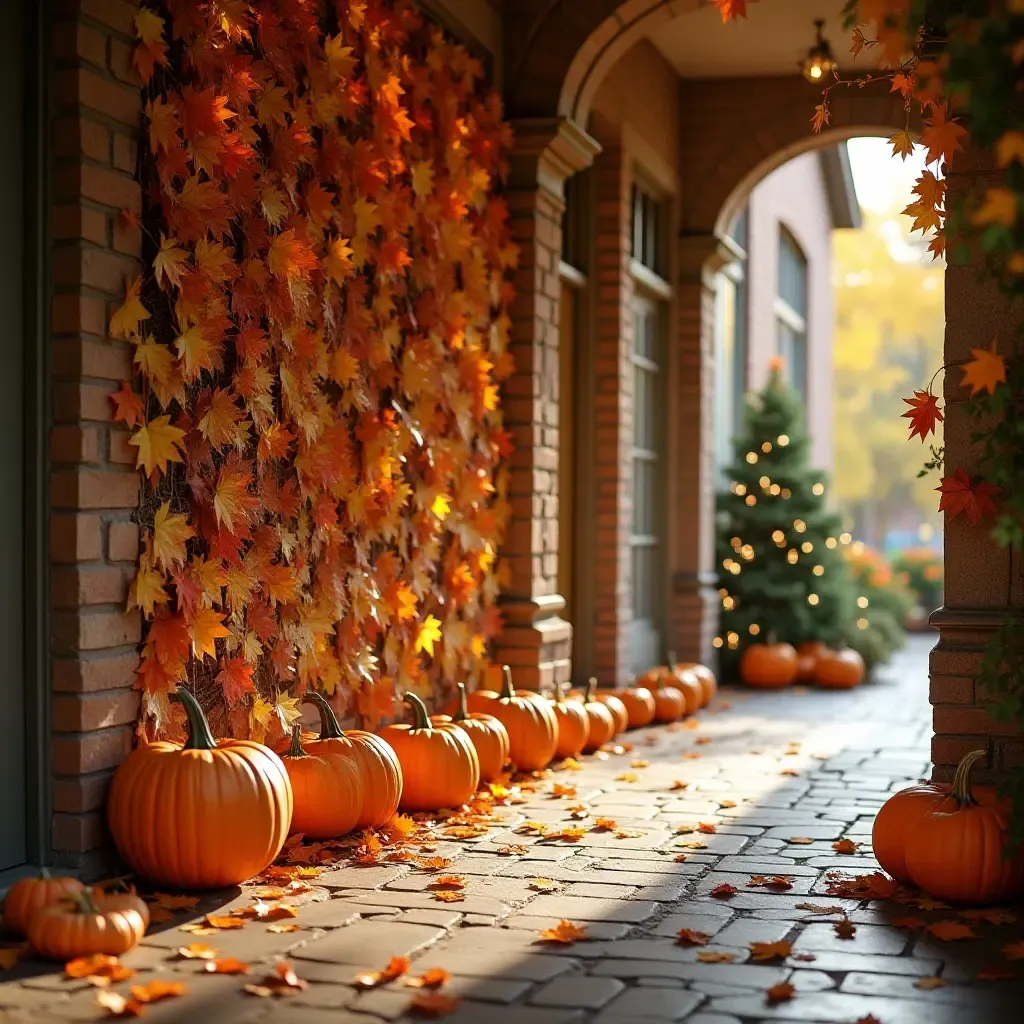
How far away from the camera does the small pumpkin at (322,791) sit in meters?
4.60

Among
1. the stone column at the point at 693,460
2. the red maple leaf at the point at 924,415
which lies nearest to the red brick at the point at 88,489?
the red maple leaf at the point at 924,415

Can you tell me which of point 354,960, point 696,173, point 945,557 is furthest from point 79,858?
point 696,173

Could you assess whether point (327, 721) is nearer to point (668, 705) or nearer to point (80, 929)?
point (80, 929)

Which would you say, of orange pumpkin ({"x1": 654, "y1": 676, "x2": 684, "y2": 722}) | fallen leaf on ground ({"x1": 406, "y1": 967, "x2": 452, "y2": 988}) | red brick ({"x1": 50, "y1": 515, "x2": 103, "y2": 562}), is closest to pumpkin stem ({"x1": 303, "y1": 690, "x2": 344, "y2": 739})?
red brick ({"x1": 50, "y1": 515, "x2": 103, "y2": 562})

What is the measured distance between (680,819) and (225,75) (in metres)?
2.98

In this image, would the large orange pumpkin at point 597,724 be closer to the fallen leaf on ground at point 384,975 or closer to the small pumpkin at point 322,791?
the small pumpkin at point 322,791

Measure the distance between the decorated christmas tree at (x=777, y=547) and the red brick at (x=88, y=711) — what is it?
7.17 meters

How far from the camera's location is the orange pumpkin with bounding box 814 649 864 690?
10.6m

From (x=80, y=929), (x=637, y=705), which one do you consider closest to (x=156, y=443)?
(x=80, y=929)

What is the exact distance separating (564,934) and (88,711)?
1.45 m

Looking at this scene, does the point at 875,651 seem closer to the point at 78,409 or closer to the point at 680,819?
the point at 680,819

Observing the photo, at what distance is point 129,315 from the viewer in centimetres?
421

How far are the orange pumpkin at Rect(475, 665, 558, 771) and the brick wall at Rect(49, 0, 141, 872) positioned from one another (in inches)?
87.8

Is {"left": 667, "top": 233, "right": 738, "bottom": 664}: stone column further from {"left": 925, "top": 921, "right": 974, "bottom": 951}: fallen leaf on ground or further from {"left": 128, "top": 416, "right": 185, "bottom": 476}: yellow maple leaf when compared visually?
A: {"left": 925, "top": 921, "right": 974, "bottom": 951}: fallen leaf on ground
